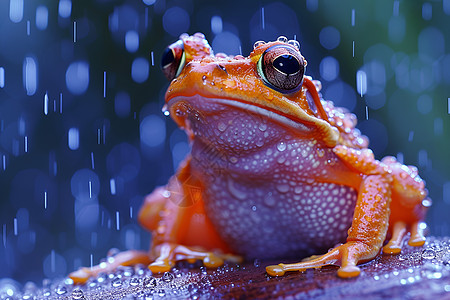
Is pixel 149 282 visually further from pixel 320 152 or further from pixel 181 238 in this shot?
pixel 320 152

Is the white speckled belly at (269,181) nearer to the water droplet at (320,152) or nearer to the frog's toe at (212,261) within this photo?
the water droplet at (320,152)

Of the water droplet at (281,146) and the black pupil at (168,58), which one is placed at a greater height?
the black pupil at (168,58)

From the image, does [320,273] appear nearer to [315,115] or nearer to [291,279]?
[291,279]

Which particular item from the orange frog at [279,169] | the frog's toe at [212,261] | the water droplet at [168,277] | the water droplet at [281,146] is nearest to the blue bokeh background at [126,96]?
the orange frog at [279,169]

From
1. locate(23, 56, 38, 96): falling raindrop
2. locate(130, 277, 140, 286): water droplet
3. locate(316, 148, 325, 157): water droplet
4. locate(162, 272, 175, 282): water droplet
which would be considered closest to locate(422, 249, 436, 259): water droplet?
locate(316, 148, 325, 157): water droplet

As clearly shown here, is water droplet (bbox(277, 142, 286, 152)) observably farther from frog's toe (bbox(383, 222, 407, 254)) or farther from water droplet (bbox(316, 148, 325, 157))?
frog's toe (bbox(383, 222, 407, 254))

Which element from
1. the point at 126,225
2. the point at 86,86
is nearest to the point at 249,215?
the point at 86,86

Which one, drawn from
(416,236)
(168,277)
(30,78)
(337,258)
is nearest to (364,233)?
(337,258)
